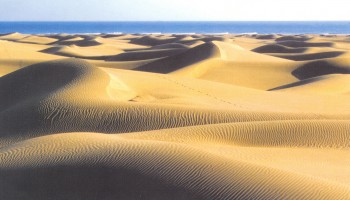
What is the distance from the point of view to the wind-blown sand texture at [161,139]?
206 inches

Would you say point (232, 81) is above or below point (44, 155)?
below

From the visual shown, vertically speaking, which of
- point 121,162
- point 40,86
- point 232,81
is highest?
point 121,162

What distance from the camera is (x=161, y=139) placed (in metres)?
7.54

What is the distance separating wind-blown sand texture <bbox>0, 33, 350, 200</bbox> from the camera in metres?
5.22

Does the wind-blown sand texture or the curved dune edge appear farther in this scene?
A: the wind-blown sand texture

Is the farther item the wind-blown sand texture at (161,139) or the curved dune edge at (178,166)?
the wind-blown sand texture at (161,139)

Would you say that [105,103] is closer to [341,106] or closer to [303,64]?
[341,106]

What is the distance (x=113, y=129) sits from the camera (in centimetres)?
927

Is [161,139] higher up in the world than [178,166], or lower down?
lower down

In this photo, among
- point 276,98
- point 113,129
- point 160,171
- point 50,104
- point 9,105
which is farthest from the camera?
point 276,98

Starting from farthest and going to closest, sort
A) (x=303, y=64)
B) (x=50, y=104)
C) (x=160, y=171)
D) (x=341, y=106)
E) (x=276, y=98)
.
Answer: (x=303, y=64)
(x=276, y=98)
(x=341, y=106)
(x=50, y=104)
(x=160, y=171)

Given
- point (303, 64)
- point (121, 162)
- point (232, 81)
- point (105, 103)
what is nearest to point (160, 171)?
point (121, 162)

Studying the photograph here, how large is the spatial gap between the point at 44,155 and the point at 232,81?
15390mm

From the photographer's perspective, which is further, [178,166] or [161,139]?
[161,139]
